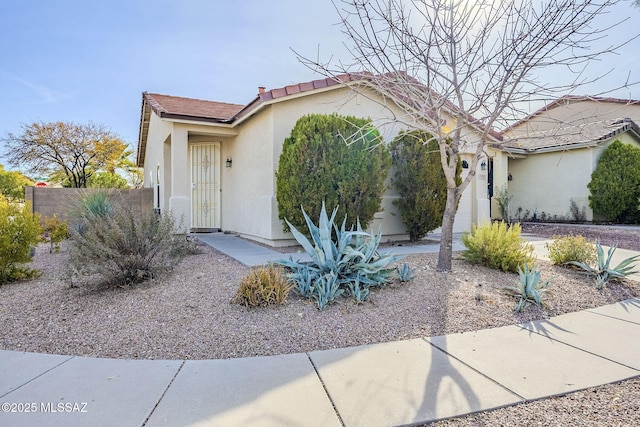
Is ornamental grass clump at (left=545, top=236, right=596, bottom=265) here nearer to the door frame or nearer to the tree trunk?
the tree trunk

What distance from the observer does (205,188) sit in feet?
37.7

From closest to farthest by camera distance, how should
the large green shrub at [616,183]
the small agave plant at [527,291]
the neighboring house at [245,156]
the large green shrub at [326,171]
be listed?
the small agave plant at [527,291] → the large green shrub at [326,171] → the neighboring house at [245,156] → the large green shrub at [616,183]

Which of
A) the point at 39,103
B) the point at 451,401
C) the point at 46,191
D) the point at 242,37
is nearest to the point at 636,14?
the point at 451,401

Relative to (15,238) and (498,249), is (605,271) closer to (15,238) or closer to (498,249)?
(498,249)

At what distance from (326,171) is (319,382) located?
5.06 m

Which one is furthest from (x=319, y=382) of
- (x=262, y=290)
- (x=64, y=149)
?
(x=64, y=149)

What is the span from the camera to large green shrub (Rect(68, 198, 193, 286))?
4.59 meters

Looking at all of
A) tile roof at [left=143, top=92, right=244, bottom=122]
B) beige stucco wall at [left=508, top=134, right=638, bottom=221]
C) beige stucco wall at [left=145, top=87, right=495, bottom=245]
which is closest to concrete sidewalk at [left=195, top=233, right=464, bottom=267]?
beige stucco wall at [left=145, top=87, right=495, bottom=245]

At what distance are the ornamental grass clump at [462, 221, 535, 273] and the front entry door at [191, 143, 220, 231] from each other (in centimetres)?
801

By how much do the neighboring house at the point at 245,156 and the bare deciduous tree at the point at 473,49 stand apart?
0.96 meters

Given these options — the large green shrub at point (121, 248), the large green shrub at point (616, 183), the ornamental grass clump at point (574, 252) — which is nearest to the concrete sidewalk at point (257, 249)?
the large green shrub at point (121, 248)

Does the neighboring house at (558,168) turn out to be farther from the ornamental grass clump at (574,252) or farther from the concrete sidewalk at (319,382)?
the concrete sidewalk at (319,382)

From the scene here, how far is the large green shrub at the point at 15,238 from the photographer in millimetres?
5172

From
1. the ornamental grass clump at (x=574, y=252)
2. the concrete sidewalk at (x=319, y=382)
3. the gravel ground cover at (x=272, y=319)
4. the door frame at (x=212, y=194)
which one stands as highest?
the door frame at (x=212, y=194)
